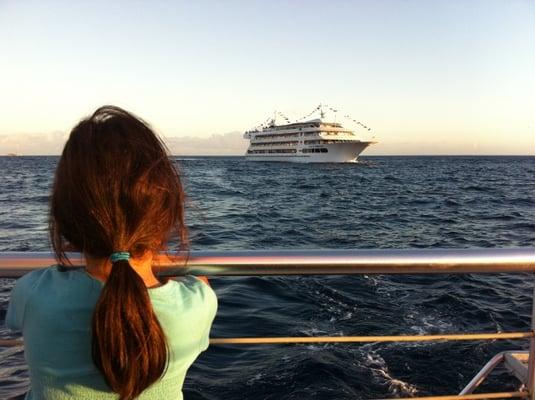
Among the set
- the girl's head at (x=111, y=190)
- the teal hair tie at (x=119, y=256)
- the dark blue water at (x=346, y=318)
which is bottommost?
the dark blue water at (x=346, y=318)

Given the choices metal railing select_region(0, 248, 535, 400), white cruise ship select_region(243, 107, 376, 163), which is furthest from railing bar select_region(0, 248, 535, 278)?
white cruise ship select_region(243, 107, 376, 163)

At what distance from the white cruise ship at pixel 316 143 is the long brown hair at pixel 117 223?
2356 inches

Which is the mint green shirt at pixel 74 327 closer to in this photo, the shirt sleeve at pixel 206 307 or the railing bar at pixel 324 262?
the shirt sleeve at pixel 206 307

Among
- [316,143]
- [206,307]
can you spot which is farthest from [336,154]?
[206,307]

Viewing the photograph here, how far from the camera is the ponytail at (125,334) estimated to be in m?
0.89

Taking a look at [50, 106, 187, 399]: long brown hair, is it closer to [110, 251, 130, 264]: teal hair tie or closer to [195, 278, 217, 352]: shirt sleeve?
[110, 251, 130, 264]: teal hair tie

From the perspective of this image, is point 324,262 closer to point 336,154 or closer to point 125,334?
point 125,334

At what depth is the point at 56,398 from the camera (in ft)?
3.16

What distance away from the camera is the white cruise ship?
200 feet

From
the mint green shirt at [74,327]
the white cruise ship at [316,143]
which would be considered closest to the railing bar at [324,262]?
the mint green shirt at [74,327]

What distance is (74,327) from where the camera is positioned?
914 millimetres

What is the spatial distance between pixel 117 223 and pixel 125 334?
0.22 metres

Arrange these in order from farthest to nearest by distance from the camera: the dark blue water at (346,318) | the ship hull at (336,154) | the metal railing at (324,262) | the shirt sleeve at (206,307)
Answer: the ship hull at (336,154), the dark blue water at (346,318), the metal railing at (324,262), the shirt sleeve at (206,307)

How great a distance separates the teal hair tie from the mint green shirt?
2.3 inches
